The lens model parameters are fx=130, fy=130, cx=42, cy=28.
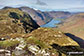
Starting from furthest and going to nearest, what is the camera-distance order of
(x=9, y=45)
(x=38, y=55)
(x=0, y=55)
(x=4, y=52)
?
(x=9, y=45)
(x=38, y=55)
(x=4, y=52)
(x=0, y=55)

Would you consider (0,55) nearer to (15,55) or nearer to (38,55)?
(15,55)

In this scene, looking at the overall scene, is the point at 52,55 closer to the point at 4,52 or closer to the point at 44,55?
the point at 44,55

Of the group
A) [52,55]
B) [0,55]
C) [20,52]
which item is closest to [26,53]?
[20,52]

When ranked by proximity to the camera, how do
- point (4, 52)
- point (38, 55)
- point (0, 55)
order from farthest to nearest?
point (38, 55) → point (4, 52) → point (0, 55)

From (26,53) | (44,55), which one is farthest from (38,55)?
(26,53)

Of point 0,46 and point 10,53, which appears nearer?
point 10,53

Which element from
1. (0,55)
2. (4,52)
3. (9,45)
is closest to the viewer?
(0,55)

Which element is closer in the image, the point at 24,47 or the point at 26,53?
the point at 26,53

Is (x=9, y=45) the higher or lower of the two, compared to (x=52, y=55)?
higher

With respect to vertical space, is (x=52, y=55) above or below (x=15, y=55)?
below
